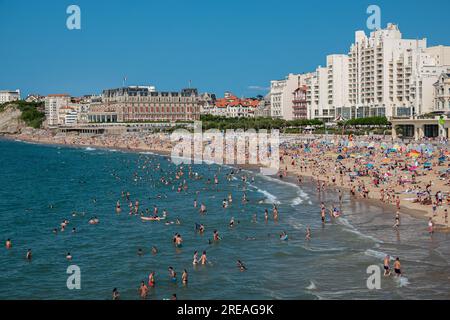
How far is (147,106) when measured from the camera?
182 meters

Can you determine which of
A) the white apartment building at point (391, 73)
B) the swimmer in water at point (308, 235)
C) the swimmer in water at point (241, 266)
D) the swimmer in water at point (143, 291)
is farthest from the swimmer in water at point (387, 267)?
the white apartment building at point (391, 73)

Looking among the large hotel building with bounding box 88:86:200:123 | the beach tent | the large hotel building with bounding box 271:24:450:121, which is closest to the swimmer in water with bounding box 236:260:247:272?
the beach tent

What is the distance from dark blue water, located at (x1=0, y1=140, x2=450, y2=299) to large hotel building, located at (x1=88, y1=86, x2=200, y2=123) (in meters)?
133

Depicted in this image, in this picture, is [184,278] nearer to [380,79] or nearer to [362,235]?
[362,235]

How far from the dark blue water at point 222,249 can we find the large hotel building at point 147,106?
437 ft

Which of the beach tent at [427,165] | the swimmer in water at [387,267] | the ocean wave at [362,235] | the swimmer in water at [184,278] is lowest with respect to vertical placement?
the swimmer in water at [184,278]

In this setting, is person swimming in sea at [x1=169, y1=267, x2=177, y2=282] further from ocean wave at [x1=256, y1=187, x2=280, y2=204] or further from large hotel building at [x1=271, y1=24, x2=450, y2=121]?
large hotel building at [x1=271, y1=24, x2=450, y2=121]

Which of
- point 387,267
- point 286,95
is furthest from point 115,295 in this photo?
point 286,95

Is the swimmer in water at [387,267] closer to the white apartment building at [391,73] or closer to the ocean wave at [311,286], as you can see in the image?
the ocean wave at [311,286]

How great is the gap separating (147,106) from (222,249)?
156762mm

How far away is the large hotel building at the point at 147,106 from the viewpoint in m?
181

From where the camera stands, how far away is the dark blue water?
21828 mm
